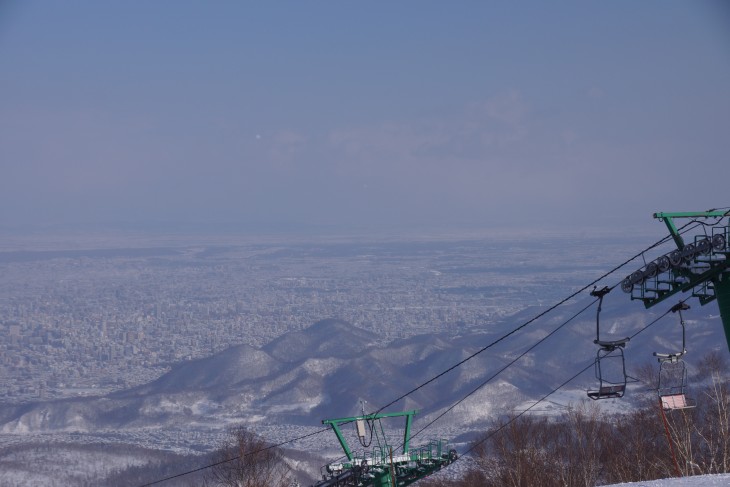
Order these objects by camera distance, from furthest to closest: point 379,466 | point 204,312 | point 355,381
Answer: point 204,312 → point 355,381 → point 379,466

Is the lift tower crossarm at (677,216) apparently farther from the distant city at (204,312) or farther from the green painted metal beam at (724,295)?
the distant city at (204,312)

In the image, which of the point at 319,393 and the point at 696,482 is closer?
the point at 696,482

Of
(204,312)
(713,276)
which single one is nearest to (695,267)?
(713,276)

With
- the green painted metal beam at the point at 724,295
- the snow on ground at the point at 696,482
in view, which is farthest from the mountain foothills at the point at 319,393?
the green painted metal beam at the point at 724,295

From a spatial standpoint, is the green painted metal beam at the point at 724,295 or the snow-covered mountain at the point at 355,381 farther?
the snow-covered mountain at the point at 355,381

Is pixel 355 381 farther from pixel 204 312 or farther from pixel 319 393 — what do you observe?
pixel 204 312

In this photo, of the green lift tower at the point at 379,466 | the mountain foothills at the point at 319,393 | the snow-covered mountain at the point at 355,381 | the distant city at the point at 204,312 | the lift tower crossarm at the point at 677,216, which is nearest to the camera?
the lift tower crossarm at the point at 677,216

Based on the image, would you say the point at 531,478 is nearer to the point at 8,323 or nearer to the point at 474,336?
the point at 474,336

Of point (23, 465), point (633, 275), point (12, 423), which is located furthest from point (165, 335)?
point (633, 275)

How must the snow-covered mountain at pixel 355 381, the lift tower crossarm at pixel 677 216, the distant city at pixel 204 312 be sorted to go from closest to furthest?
the lift tower crossarm at pixel 677 216
the snow-covered mountain at pixel 355 381
the distant city at pixel 204 312

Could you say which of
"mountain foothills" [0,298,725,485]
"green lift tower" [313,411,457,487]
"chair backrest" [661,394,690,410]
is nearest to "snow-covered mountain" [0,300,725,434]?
"mountain foothills" [0,298,725,485]
